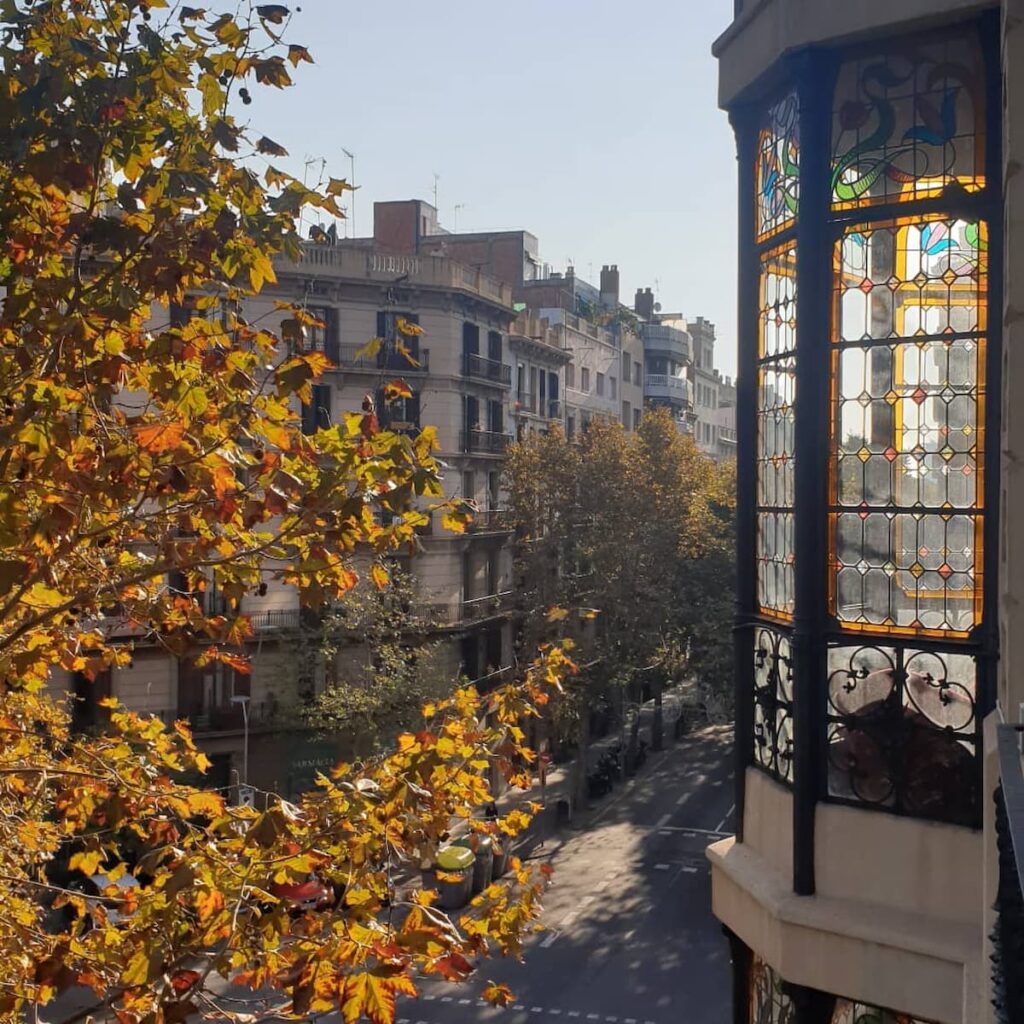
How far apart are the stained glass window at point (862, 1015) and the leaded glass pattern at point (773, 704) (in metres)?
1.21

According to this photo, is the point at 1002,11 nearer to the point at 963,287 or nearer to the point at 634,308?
the point at 963,287

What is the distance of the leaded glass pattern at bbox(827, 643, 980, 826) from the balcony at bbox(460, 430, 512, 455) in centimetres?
2941

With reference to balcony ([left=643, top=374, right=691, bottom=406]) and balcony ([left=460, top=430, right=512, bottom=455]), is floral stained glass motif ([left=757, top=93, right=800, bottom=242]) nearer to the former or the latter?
balcony ([left=460, top=430, right=512, bottom=455])

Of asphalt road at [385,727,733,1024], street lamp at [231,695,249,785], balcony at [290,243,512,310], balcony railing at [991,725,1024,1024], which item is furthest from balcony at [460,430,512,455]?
balcony railing at [991,725,1024,1024]

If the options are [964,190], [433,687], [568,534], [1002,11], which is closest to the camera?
[1002,11]

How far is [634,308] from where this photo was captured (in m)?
68.2

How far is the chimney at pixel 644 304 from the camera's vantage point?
219 feet

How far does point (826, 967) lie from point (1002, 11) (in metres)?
4.86

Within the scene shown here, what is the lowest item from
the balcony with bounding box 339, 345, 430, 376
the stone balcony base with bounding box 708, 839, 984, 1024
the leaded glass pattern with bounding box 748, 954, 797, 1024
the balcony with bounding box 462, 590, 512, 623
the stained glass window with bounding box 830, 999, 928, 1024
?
the balcony with bounding box 462, 590, 512, 623

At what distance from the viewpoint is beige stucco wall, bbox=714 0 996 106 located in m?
5.94

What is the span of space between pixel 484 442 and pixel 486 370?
229 cm

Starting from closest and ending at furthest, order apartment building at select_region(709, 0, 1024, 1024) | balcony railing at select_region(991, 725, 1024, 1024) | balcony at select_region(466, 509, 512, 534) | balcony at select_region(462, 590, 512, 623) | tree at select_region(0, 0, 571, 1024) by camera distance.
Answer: balcony railing at select_region(991, 725, 1024, 1024) → tree at select_region(0, 0, 571, 1024) → apartment building at select_region(709, 0, 1024, 1024) → balcony at select_region(466, 509, 512, 534) → balcony at select_region(462, 590, 512, 623)

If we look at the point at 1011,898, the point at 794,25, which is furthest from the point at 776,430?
the point at 1011,898

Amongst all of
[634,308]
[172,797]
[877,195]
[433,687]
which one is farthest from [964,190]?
[634,308]
